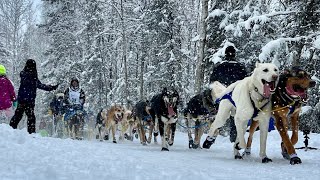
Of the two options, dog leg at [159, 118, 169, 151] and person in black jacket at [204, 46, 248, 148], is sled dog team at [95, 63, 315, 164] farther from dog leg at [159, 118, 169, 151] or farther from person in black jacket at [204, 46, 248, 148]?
dog leg at [159, 118, 169, 151]

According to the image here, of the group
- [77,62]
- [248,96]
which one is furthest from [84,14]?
[248,96]

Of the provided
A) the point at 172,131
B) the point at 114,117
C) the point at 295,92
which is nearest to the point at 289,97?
the point at 295,92

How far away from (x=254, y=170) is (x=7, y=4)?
34.6 m

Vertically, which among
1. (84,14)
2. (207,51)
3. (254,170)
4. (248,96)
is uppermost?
(84,14)

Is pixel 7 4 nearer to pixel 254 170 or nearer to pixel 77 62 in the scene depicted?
pixel 77 62

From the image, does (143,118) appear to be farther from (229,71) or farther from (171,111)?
(229,71)

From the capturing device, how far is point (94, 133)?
18047 mm

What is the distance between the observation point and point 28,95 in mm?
9555

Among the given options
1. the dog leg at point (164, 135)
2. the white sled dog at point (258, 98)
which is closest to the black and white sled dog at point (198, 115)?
the dog leg at point (164, 135)

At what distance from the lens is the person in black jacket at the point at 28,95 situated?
9.52 m

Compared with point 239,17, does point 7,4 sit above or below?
above

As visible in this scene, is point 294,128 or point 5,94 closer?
point 294,128

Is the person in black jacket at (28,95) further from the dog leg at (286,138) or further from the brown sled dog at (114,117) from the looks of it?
the dog leg at (286,138)

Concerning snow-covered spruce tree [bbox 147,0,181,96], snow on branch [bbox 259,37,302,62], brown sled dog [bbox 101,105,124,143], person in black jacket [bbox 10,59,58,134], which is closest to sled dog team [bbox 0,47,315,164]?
person in black jacket [bbox 10,59,58,134]
